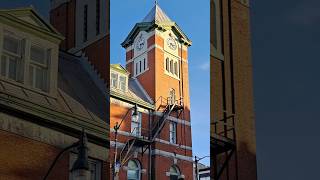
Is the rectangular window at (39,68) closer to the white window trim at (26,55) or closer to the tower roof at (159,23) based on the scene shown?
the white window trim at (26,55)

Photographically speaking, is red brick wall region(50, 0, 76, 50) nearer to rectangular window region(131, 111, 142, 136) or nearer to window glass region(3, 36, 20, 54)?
window glass region(3, 36, 20, 54)

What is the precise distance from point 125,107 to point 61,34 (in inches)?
8.9

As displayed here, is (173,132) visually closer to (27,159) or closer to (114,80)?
(114,80)

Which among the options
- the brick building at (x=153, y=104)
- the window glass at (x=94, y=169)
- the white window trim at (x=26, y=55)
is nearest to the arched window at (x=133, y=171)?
the brick building at (x=153, y=104)

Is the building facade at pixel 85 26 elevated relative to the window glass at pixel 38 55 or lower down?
elevated

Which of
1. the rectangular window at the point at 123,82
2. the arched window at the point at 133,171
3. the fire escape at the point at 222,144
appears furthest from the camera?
the fire escape at the point at 222,144

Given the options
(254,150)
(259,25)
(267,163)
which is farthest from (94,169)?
(259,25)

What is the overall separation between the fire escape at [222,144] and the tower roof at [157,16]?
20cm

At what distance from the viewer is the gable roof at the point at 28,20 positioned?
103 cm

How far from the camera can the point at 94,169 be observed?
0.94m

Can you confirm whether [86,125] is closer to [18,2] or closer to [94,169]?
[94,169]

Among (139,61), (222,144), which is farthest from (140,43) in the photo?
(222,144)

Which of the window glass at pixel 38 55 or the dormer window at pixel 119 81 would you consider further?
the window glass at pixel 38 55

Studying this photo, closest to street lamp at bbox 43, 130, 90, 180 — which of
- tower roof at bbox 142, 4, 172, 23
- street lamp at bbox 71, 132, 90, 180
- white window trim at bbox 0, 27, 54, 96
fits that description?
street lamp at bbox 71, 132, 90, 180
